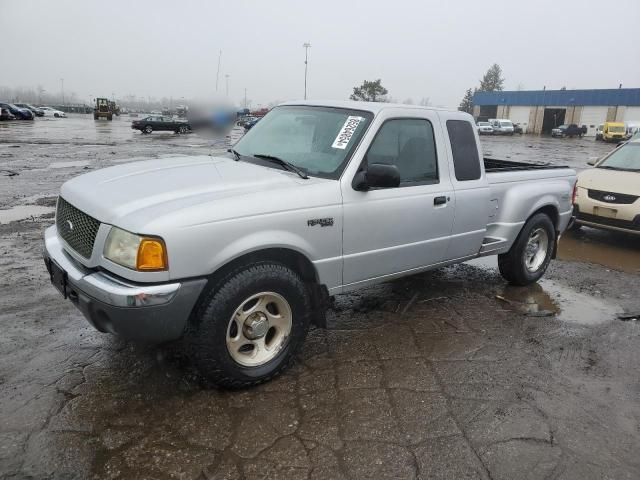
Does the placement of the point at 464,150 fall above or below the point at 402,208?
above

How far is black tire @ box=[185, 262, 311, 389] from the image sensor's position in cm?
299

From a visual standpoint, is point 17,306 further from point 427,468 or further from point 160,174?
point 427,468

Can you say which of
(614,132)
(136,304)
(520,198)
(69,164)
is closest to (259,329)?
(136,304)

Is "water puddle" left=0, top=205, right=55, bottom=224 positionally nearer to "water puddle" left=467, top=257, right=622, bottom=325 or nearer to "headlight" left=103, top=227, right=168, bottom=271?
"headlight" left=103, top=227, right=168, bottom=271

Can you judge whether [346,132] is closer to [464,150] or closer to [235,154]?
[235,154]

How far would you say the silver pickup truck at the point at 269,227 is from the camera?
284 cm

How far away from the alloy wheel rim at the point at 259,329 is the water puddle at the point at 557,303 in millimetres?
2719

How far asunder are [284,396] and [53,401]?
56.0 inches

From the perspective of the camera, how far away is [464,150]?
4555 millimetres

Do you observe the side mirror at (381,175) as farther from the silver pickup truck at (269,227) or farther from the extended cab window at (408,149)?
the extended cab window at (408,149)

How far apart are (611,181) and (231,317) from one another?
7.29 meters

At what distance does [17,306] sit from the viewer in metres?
4.45

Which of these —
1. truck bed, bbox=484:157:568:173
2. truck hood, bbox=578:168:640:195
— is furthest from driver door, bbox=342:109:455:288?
truck hood, bbox=578:168:640:195

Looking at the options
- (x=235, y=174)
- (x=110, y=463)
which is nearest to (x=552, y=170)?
(x=235, y=174)
